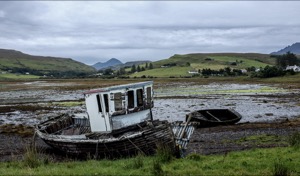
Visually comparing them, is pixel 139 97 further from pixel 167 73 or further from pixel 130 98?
pixel 167 73

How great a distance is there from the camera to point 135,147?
17.5 meters

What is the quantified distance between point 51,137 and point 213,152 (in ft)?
30.6

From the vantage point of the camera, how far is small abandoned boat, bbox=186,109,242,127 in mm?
29906

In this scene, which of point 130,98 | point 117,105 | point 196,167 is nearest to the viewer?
point 196,167

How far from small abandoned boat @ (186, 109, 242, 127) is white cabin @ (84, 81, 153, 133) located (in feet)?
31.3

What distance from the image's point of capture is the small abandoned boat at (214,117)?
29906 mm

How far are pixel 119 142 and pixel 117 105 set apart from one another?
2.37 metres

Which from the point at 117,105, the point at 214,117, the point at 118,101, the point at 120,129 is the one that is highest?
the point at 118,101

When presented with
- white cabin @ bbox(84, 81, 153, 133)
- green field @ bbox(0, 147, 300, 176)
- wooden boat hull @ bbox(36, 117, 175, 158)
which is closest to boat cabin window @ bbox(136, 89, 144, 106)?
white cabin @ bbox(84, 81, 153, 133)

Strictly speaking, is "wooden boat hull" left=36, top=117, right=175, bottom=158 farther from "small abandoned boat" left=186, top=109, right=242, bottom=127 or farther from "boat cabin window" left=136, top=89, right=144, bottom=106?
"small abandoned boat" left=186, top=109, right=242, bottom=127

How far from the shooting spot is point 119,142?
17672mm

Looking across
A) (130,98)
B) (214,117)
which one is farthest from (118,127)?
(214,117)

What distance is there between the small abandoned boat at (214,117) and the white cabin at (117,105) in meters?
9.55

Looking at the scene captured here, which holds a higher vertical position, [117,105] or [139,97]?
[139,97]
